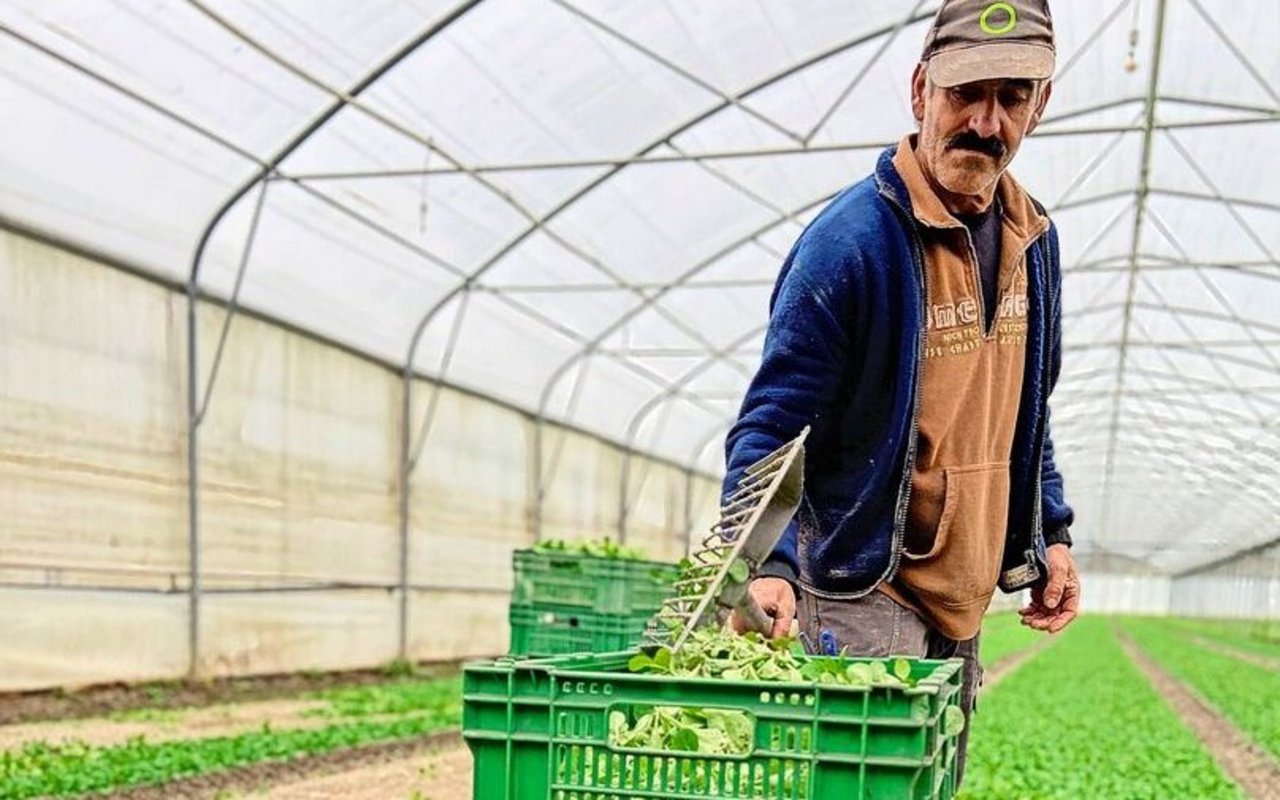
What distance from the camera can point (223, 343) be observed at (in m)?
10.8

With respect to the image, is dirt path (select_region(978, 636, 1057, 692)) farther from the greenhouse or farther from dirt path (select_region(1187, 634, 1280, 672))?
dirt path (select_region(1187, 634, 1280, 672))

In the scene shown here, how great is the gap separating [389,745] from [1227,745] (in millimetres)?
8102

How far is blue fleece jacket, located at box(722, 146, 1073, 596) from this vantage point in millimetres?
2484

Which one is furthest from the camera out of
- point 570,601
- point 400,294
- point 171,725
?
point 400,294

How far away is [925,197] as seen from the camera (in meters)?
2.54

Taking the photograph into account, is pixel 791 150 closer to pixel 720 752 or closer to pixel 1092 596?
pixel 720 752

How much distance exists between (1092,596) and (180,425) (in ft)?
219

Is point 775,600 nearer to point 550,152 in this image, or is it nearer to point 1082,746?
point 1082,746

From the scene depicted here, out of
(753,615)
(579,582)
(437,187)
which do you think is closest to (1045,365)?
(753,615)

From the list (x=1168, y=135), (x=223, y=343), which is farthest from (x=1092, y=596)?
(x=223, y=343)

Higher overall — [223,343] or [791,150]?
[791,150]

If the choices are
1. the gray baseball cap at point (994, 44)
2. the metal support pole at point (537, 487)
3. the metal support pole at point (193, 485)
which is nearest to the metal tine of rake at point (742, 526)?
the gray baseball cap at point (994, 44)

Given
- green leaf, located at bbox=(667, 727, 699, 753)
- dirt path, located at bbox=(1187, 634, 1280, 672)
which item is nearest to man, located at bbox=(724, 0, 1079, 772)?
green leaf, located at bbox=(667, 727, 699, 753)

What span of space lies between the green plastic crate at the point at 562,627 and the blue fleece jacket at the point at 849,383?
5.99 m
